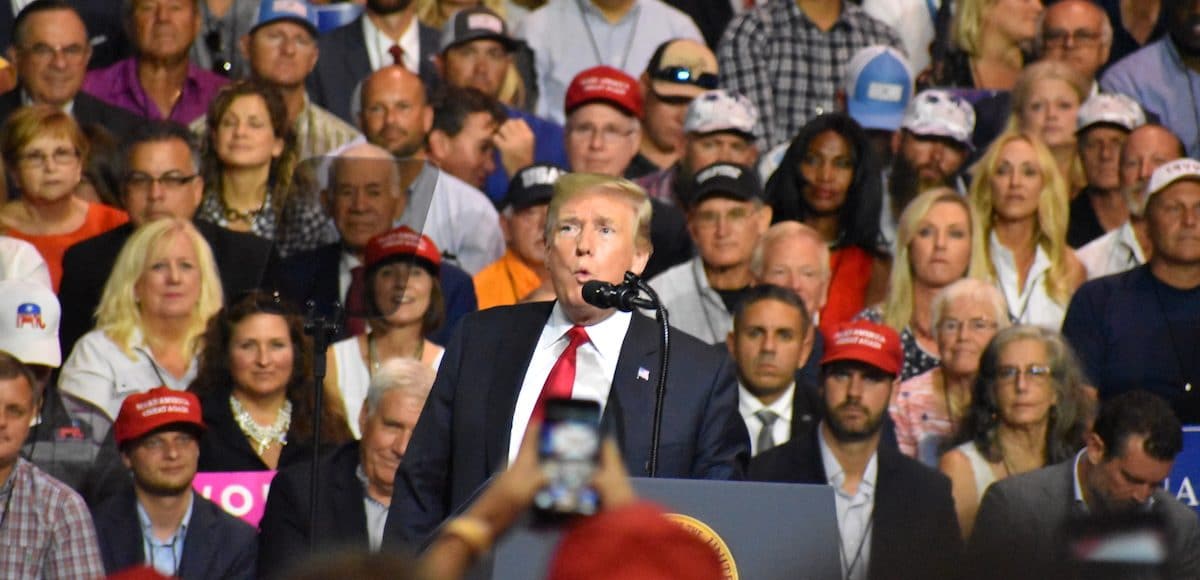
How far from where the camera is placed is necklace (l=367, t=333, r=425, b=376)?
7.32m

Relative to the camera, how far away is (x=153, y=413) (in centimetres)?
668

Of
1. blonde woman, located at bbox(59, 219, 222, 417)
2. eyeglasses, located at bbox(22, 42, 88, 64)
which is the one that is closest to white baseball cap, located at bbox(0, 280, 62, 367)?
blonde woman, located at bbox(59, 219, 222, 417)

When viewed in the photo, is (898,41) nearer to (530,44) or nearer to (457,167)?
(530,44)

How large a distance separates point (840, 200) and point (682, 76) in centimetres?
127

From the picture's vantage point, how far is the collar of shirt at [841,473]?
6.88 meters

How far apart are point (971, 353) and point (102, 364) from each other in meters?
3.15

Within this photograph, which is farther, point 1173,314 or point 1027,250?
point 1027,250

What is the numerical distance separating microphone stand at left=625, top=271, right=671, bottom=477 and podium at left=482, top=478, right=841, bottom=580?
1.99 feet

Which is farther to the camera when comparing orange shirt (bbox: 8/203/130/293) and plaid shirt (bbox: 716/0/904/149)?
plaid shirt (bbox: 716/0/904/149)

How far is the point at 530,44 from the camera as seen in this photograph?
10.2 metres

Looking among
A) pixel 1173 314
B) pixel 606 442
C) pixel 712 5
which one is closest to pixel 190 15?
pixel 712 5

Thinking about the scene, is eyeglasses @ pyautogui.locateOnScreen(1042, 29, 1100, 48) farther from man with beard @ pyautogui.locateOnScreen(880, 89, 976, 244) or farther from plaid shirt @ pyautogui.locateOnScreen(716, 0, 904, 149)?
man with beard @ pyautogui.locateOnScreen(880, 89, 976, 244)

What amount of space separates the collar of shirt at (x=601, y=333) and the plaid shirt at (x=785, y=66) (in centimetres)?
537

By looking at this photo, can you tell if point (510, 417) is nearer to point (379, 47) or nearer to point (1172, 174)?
point (1172, 174)
